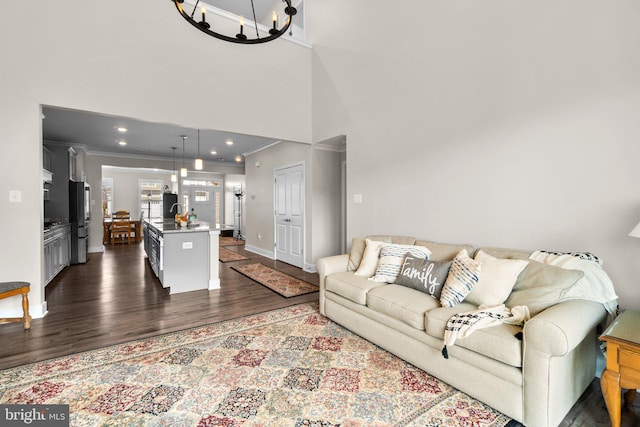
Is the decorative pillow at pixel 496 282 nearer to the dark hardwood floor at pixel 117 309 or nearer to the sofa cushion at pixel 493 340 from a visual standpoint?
the sofa cushion at pixel 493 340

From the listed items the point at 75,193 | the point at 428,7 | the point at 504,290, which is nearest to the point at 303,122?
the point at 428,7

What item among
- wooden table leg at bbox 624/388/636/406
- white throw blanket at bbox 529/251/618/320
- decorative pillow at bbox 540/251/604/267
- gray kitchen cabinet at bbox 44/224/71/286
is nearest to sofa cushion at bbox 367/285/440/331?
white throw blanket at bbox 529/251/618/320

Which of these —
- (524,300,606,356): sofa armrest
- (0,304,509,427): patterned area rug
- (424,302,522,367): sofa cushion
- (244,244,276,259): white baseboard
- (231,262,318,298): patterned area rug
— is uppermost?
(524,300,606,356): sofa armrest

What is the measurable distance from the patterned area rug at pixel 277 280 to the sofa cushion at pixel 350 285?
3.65 feet

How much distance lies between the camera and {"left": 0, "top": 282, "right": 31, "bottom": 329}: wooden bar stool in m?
2.88

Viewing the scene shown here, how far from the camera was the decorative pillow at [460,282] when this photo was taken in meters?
2.25

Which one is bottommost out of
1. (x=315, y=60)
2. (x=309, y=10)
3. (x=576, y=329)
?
(x=576, y=329)

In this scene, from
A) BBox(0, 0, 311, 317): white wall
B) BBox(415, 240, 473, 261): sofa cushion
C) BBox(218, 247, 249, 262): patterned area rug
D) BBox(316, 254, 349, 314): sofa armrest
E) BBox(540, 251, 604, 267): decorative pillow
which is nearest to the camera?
BBox(540, 251, 604, 267): decorative pillow

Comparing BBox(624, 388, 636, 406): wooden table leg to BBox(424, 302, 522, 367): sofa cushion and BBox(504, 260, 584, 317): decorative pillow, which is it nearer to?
BBox(504, 260, 584, 317): decorative pillow

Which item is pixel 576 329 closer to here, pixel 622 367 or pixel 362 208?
pixel 622 367

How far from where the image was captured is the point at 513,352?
1691mm

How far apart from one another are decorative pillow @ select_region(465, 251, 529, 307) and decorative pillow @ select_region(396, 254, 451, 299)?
0.84 feet

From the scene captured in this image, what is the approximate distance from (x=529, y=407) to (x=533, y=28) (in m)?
2.84

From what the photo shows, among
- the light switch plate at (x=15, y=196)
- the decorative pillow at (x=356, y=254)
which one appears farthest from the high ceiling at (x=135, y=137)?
the decorative pillow at (x=356, y=254)
